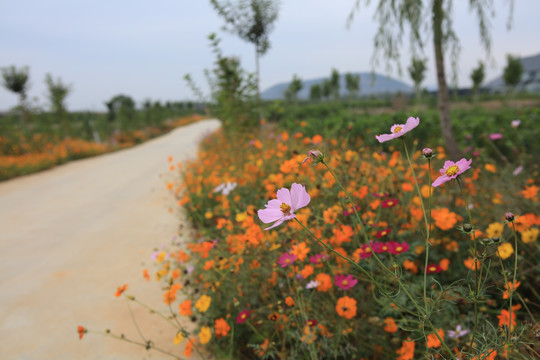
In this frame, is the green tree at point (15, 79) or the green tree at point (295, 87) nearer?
the green tree at point (15, 79)

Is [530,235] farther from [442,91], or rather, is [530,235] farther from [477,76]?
[477,76]

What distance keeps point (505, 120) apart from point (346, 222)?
5.00 metres

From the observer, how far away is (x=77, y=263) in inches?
119

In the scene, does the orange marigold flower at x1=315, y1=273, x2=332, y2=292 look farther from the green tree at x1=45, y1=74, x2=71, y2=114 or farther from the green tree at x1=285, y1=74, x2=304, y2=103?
the green tree at x1=285, y1=74, x2=304, y2=103

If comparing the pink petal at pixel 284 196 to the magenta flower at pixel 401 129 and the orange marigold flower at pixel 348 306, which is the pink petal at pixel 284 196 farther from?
the orange marigold flower at pixel 348 306

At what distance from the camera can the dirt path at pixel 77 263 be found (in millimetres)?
1970

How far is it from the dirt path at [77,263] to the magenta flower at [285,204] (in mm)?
1458

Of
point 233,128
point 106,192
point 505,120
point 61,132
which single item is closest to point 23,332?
point 106,192

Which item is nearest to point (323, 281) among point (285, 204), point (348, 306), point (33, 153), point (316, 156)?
point (348, 306)

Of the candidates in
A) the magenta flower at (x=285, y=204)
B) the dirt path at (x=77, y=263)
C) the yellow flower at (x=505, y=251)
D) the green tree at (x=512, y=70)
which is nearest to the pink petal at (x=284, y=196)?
the magenta flower at (x=285, y=204)

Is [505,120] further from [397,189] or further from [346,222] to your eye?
[346,222]

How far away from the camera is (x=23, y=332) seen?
6.85 feet

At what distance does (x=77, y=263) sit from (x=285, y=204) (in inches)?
118

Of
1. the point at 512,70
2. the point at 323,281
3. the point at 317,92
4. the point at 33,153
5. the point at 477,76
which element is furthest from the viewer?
the point at 317,92
